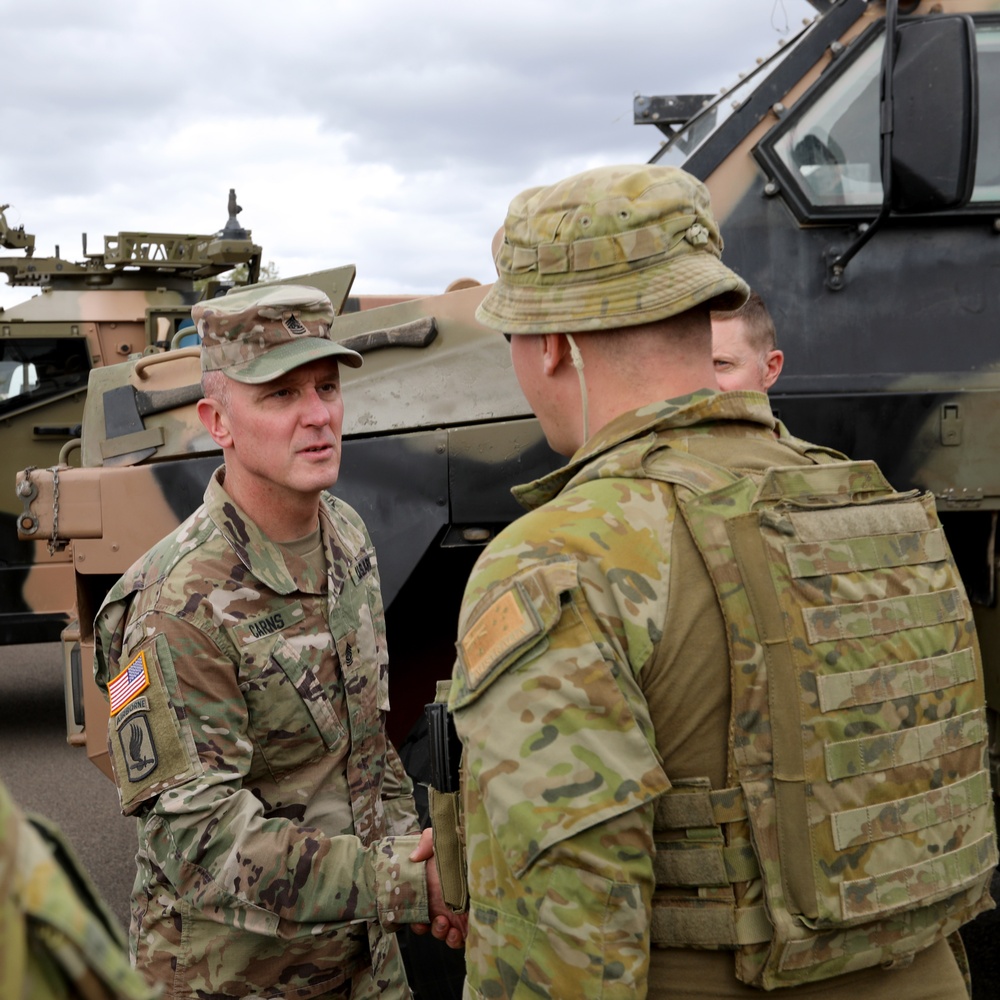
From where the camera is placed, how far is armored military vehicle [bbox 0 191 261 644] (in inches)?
310

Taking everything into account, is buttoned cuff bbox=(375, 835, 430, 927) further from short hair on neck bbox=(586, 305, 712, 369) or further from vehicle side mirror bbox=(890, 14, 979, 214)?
vehicle side mirror bbox=(890, 14, 979, 214)

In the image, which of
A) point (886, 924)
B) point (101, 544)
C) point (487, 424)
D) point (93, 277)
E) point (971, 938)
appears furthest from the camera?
point (93, 277)

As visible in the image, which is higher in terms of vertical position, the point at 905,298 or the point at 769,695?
the point at 905,298

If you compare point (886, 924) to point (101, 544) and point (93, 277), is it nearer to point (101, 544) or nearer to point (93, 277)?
point (101, 544)

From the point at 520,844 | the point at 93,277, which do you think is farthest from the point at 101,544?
the point at 93,277

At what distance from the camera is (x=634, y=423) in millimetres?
1606

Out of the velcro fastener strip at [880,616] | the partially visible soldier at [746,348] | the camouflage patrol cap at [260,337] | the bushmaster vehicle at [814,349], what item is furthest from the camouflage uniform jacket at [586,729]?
the bushmaster vehicle at [814,349]

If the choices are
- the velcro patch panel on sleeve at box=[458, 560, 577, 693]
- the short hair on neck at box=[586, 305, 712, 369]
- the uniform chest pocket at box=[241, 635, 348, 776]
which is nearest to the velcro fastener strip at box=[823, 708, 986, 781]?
the velcro patch panel on sleeve at box=[458, 560, 577, 693]

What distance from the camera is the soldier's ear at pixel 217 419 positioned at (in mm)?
2369

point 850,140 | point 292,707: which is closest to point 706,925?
point 292,707

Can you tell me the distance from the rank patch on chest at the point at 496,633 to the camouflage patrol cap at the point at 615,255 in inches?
15.4

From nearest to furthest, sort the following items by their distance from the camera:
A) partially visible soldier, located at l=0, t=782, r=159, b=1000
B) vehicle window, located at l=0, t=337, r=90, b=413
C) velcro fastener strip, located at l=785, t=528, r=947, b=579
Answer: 1. partially visible soldier, located at l=0, t=782, r=159, b=1000
2. velcro fastener strip, located at l=785, t=528, r=947, b=579
3. vehicle window, located at l=0, t=337, r=90, b=413

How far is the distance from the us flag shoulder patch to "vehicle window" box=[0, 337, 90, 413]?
23.7 feet

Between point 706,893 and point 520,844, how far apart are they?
0.24 m
